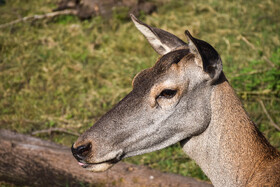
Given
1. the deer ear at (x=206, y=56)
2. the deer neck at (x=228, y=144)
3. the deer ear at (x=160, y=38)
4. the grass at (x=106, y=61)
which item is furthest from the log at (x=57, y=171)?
the deer ear at (x=206, y=56)

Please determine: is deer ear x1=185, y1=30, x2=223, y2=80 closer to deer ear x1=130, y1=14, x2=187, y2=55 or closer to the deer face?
the deer face

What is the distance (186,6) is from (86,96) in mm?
3819

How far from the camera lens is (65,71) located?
8.34 meters

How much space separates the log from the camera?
15.5 feet

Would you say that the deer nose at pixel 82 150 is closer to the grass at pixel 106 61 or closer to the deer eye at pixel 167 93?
the deer eye at pixel 167 93

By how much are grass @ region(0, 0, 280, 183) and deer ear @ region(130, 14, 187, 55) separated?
213 cm

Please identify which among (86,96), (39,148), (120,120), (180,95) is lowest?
(86,96)

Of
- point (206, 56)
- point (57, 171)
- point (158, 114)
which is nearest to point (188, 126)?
point (158, 114)

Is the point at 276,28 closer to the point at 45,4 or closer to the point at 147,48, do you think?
the point at 147,48

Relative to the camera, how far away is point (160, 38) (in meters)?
3.94

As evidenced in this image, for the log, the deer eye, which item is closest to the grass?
the log

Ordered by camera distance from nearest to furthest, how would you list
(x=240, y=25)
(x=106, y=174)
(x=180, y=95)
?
(x=180, y=95), (x=106, y=174), (x=240, y=25)

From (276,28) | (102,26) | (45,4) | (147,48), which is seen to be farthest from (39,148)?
(45,4)

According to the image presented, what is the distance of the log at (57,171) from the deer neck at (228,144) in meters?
1.26
